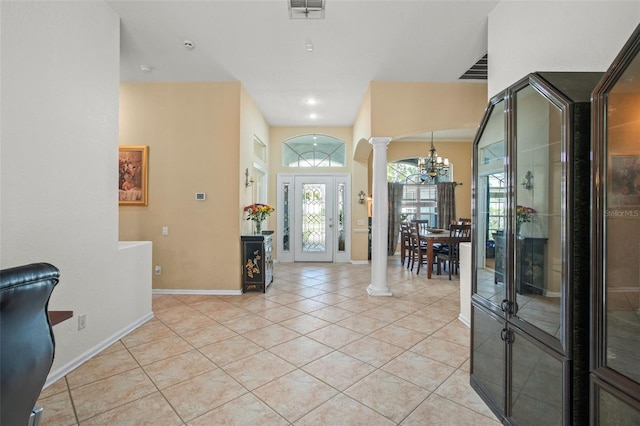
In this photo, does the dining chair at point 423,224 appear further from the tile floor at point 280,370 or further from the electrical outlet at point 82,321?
the electrical outlet at point 82,321

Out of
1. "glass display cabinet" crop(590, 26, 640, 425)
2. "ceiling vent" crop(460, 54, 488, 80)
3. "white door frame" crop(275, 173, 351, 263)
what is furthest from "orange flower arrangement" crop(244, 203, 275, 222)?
"glass display cabinet" crop(590, 26, 640, 425)

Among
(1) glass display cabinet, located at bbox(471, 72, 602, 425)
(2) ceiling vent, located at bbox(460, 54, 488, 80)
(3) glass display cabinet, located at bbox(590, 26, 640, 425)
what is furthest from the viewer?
(2) ceiling vent, located at bbox(460, 54, 488, 80)

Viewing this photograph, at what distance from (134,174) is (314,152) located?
161 inches

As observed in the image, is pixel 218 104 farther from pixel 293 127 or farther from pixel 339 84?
pixel 293 127

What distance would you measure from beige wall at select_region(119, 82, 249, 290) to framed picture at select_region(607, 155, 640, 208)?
4.18m

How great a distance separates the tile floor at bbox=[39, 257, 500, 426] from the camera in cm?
193

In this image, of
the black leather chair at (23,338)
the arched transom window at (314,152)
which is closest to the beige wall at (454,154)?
the arched transom window at (314,152)

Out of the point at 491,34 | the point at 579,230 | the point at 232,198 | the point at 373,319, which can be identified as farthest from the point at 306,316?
the point at 491,34

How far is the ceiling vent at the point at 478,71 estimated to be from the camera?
3.86m

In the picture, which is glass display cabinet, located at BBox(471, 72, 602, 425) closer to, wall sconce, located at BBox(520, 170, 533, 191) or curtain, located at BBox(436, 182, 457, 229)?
wall sconce, located at BBox(520, 170, 533, 191)

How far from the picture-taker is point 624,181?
1135 mm

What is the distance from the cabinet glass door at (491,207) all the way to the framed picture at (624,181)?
0.66 m

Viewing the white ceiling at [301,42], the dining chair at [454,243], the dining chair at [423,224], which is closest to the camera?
the white ceiling at [301,42]

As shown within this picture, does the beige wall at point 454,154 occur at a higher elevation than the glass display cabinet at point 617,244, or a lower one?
higher
